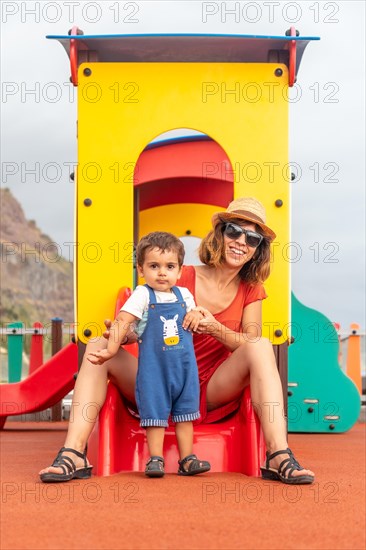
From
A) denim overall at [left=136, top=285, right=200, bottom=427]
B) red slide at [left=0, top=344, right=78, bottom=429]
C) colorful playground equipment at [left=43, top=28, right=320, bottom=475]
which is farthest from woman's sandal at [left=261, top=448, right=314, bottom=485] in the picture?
red slide at [left=0, top=344, right=78, bottom=429]

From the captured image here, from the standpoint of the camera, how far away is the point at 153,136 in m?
5.14

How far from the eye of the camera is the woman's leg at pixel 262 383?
3863 millimetres

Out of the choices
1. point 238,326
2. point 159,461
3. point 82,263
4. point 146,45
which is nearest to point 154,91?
point 146,45

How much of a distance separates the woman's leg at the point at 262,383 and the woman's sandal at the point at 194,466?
29 cm

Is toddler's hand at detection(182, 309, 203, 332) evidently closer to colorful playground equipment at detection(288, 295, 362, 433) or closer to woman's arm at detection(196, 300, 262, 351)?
woman's arm at detection(196, 300, 262, 351)

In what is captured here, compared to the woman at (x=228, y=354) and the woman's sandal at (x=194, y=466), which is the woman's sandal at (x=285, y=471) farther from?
the woman's sandal at (x=194, y=466)

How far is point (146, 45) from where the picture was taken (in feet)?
16.9

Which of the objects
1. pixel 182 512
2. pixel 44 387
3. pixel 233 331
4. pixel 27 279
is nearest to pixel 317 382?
pixel 44 387

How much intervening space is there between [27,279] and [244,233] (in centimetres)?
6440

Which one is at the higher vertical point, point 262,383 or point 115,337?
point 115,337

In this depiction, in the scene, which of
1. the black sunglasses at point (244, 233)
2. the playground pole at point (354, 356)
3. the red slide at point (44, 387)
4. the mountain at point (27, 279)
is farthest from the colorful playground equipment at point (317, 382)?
the mountain at point (27, 279)

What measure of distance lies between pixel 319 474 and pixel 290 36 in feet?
8.10

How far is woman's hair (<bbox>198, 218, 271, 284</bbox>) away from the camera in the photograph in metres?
4.46

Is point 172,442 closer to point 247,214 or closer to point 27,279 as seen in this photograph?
point 247,214
